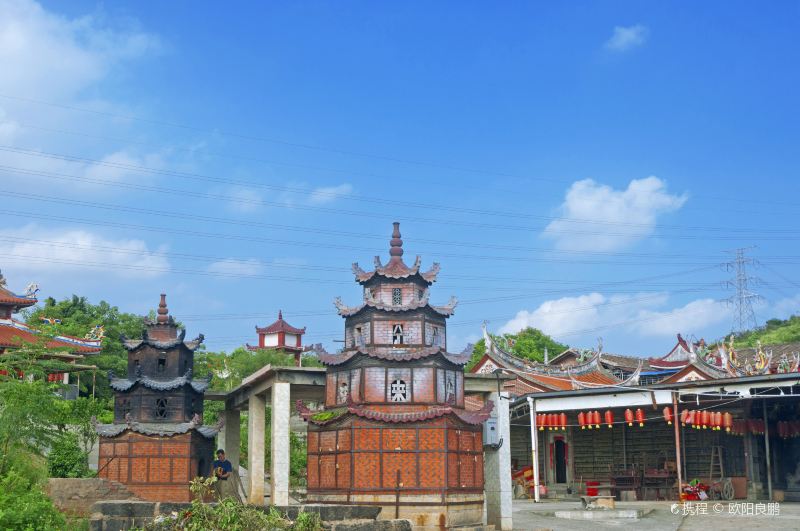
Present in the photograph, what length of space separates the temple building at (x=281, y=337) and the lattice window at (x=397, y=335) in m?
62.4

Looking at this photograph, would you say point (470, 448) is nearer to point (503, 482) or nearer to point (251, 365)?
point (503, 482)

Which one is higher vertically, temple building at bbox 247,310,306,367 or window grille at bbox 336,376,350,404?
temple building at bbox 247,310,306,367

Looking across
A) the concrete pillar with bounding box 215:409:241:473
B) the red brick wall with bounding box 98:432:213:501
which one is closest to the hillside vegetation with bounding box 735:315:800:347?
the concrete pillar with bounding box 215:409:241:473

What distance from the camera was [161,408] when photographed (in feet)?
111

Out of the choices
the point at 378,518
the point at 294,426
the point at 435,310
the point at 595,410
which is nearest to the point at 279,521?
the point at 378,518

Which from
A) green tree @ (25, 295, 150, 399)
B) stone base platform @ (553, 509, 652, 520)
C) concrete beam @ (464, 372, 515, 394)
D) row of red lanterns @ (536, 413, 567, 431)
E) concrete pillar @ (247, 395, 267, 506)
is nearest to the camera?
concrete beam @ (464, 372, 515, 394)

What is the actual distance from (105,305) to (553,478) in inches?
1318

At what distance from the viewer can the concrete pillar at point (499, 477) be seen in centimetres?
2572

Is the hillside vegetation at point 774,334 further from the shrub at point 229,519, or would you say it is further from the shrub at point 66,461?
the shrub at point 229,519

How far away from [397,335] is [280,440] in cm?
441

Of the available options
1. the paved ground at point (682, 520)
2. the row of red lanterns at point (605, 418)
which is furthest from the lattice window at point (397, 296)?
the row of red lanterns at point (605, 418)

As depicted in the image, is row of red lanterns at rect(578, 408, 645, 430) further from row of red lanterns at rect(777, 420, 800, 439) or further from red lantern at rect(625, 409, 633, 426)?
row of red lanterns at rect(777, 420, 800, 439)

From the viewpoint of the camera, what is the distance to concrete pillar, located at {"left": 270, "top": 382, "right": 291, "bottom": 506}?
24.8m

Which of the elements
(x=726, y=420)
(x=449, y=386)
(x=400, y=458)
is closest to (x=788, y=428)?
(x=726, y=420)
